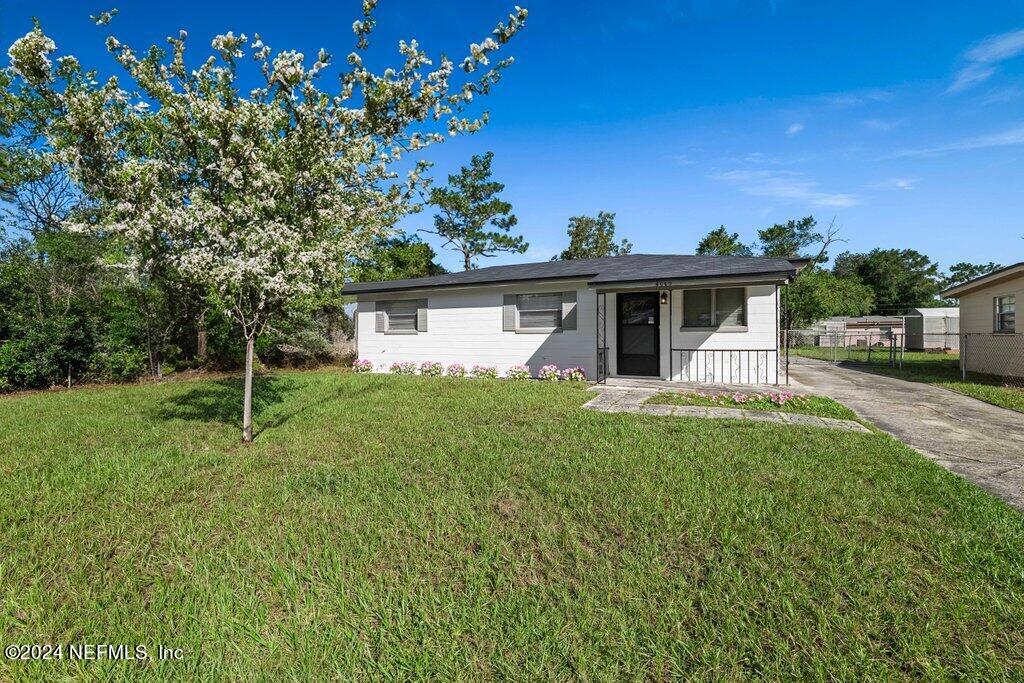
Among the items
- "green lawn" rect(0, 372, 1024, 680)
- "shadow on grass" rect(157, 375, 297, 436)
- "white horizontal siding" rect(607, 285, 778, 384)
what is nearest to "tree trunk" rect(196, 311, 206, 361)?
"shadow on grass" rect(157, 375, 297, 436)

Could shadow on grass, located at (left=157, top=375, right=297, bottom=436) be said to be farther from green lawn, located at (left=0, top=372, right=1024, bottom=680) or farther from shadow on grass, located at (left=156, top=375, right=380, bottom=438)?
green lawn, located at (left=0, top=372, right=1024, bottom=680)

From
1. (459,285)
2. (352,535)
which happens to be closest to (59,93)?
(352,535)

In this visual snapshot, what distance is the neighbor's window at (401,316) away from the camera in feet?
41.4

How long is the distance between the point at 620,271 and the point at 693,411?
453cm

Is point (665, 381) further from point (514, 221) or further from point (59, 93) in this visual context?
point (514, 221)

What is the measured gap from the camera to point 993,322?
11.3m

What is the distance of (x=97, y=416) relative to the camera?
6215mm

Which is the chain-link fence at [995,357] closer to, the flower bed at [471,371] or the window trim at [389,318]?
the flower bed at [471,371]

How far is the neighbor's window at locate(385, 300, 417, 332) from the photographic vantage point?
497 inches

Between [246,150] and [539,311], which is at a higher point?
[246,150]

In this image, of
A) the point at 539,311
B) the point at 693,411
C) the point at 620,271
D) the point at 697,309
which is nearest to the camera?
the point at 693,411

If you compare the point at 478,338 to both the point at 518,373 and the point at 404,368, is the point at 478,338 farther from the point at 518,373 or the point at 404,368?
the point at 404,368

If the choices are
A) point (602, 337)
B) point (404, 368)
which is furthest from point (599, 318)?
point (404, 368)

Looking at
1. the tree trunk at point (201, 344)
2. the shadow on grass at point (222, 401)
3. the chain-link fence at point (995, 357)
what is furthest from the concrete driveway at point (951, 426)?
the tree trunk at point (201, 344)
